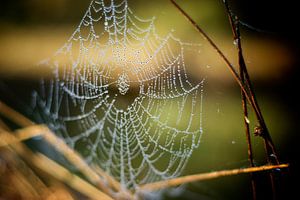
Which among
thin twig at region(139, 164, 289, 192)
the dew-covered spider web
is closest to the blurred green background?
the dew-covered spider web

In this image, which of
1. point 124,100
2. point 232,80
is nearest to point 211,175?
point 124,100

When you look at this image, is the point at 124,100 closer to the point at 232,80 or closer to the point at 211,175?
the point at 232,80

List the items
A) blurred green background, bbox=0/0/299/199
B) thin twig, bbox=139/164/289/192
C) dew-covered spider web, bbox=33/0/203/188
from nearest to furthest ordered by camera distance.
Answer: thin twig, bbox=139/164/289/192 < dew-covered spider web, bbox=33/0/203/188 < blurred green background, bbox=0/0/299/199

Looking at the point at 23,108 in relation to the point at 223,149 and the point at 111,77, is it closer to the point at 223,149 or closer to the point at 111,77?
the point at 111,77

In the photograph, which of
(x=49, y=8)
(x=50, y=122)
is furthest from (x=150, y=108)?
(x=49, y=8)

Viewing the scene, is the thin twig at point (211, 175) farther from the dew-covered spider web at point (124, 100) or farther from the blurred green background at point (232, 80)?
the blurred green background at point (232, 80)

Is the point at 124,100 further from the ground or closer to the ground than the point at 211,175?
further from the ground

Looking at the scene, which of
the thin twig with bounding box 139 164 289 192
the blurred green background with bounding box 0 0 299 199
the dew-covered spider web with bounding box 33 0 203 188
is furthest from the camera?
the blurred green background with bounding box 0 0 299 199

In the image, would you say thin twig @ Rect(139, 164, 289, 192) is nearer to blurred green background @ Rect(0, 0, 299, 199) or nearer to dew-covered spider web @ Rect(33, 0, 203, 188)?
dew-covered spider web @ Rect(33, 0, 203, 188)
